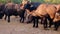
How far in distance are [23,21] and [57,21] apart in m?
2.29

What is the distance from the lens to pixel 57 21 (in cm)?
864

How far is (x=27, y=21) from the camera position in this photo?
1041 centimetres

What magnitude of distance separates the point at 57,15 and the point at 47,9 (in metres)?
0.44

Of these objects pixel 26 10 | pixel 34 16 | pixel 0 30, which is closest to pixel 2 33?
pixel 0 30

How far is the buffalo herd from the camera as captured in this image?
8797mm

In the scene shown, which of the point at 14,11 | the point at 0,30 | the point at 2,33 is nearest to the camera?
the point at 2,33

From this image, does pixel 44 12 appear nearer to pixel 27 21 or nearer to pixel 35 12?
pixel 35 12

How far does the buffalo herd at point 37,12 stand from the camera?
880 centimetres

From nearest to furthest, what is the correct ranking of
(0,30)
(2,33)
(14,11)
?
(2,33), (0,30), (14,11)

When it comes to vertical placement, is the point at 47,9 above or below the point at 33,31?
above

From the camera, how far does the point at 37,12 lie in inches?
357

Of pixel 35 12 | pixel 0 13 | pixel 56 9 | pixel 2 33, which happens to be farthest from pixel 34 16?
pixel 0 13

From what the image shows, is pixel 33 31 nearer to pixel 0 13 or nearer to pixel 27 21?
pixel 27 21

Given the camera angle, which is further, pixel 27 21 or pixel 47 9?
pixel 27 21
